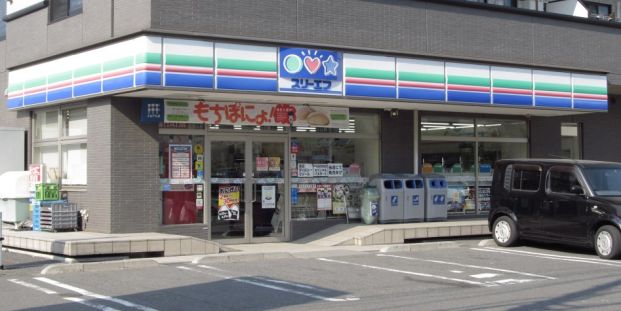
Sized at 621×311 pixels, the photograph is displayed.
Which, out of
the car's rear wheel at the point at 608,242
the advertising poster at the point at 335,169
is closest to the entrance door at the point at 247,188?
the advertising poster at the point at 335,169

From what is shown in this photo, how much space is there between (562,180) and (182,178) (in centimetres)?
796

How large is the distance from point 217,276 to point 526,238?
24.0 feet

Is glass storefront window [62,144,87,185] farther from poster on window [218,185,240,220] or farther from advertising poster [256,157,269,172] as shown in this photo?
advertising poster [256,157,269,172]

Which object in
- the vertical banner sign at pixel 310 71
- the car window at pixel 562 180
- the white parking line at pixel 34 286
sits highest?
the vertical banner sign at pixel 310 71

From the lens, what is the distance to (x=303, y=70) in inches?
604

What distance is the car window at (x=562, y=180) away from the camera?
1497cm

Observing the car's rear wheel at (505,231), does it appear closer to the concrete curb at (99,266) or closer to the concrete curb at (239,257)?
the concrete curb at (239,257)

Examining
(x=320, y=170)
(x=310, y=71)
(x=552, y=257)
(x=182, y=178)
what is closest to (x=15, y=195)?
(x=182, y=178)

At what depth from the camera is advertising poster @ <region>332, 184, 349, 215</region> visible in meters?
Answer: 18.1

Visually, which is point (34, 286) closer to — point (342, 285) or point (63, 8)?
point (342, 285)

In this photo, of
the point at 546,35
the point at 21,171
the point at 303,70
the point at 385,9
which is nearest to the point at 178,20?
the point at 303,70

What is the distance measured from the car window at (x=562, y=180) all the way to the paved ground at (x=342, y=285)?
4.53ft

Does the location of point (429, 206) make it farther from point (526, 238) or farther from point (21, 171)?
point (21, 171)

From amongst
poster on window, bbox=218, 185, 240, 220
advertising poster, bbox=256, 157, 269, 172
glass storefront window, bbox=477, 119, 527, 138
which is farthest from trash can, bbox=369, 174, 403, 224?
glass storefront window, bbox=477, 119, 527, 138
